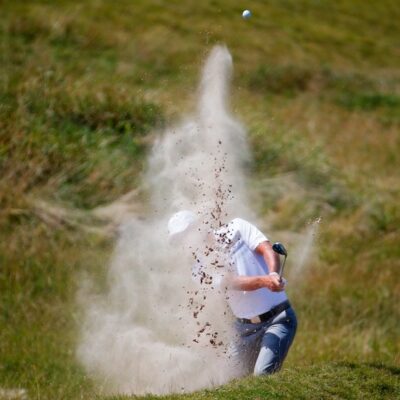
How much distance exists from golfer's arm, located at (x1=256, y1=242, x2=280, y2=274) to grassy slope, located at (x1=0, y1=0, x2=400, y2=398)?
3.27ft

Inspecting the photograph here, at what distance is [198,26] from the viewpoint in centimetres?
3191

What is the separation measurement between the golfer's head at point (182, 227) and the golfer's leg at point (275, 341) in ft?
3.77

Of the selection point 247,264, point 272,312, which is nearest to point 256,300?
point 272,312

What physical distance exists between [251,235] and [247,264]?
0.91 feet

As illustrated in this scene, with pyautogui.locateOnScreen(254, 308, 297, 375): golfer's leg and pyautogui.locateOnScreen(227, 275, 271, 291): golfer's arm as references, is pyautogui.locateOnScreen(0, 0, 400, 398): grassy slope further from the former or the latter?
pyautogui.locateOnScreen(227, 275, 271, 291): golfer's arm

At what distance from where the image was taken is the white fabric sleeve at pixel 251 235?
8.77 meters

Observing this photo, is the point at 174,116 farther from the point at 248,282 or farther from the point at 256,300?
the point at 248,282

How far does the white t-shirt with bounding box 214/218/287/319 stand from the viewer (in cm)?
889

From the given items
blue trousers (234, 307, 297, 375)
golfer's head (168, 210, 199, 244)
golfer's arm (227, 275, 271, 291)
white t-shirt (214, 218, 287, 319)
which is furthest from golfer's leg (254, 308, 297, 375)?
golfer's head (168, 210, 199, 244)

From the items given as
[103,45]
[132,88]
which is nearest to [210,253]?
[132,88]

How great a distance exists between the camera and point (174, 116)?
61.9 ft

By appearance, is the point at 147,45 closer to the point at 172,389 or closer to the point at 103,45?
the point at 103,45

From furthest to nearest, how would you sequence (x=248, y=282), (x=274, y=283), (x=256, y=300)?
1. (x=256, y=300)
2. (x=248, y=282)
3. (x=274, y=283)

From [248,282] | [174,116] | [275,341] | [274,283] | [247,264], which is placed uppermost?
[274,283]
